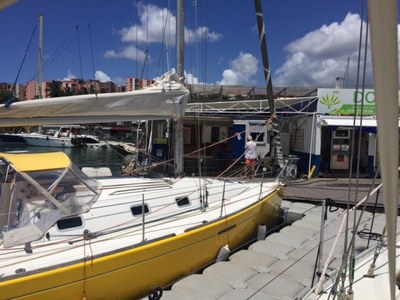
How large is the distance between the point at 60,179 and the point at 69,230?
29.3 inches

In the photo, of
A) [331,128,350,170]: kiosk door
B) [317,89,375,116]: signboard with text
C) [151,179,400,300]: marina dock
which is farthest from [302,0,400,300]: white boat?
[331,128,350,170]: kiosk door

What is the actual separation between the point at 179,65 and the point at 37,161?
3.95 metres

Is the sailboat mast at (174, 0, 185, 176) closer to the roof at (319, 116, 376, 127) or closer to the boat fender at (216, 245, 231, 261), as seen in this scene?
the boat fender at (216, 245, 231, 261)

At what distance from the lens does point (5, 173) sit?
17.0 ft

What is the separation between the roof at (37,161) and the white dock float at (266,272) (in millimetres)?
2409

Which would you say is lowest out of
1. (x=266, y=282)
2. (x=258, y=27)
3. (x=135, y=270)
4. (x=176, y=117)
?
(x=266, y=282)

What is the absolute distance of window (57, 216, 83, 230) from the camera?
5.25 m

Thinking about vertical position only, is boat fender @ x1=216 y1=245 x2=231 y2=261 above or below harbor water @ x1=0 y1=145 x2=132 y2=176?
above

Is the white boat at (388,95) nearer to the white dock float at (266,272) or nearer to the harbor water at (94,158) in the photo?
the white dock float at (266,272)

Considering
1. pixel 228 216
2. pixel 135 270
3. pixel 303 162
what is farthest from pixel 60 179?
pixel 303 162

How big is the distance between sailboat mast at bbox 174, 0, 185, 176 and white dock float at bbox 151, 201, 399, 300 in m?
2.36

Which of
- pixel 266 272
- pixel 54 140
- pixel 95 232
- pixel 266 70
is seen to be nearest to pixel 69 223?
pixel 95 232

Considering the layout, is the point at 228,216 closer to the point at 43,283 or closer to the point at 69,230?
the point at 69,230

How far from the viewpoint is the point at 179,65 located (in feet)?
27.8
